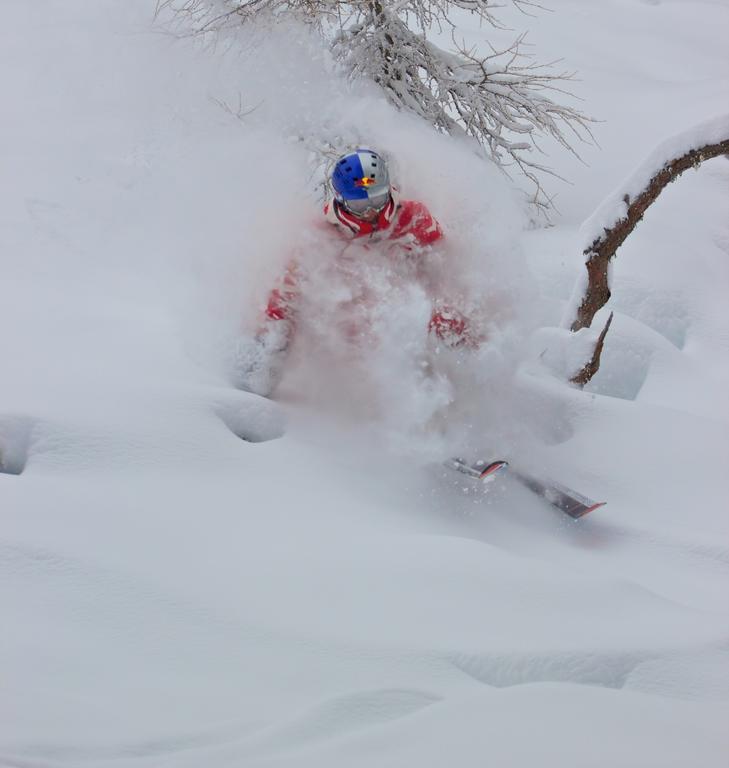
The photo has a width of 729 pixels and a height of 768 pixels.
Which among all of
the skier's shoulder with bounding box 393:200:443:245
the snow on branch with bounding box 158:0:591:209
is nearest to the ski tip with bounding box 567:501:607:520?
the skier's shoulder with bounding box 393:200:443:245

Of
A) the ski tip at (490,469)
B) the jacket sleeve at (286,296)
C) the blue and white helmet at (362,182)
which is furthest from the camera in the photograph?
the jacket sleeve at (286,296)

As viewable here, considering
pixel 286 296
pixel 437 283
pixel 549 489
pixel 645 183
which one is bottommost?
pixel 549 489

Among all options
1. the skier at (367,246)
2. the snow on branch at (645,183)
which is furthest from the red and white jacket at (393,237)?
the snow on branch at (645,183)

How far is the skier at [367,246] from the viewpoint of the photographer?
16.1 feet

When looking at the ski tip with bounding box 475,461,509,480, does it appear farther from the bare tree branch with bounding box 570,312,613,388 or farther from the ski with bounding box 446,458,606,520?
the bare tree branch with bounding box 570,312,613,388

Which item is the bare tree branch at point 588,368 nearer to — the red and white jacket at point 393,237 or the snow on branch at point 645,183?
the snow on branch at point 645,183

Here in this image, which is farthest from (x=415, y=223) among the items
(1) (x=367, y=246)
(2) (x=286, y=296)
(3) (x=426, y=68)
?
(3) (x=426, y=68)

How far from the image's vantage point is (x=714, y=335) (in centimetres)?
861

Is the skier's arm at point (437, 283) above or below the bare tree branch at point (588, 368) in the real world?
below

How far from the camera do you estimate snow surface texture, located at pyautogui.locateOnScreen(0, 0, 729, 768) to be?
7.99 ft

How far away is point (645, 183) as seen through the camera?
6656 mm

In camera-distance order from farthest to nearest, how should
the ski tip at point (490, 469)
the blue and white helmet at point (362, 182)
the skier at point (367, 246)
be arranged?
the skier at point (367, 246) → the blue and white helmet at point (362, 182) → the ski tip at point (490, 469)

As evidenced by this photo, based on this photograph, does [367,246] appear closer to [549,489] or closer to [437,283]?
[437,283]

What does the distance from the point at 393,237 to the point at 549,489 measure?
6.41 feet
